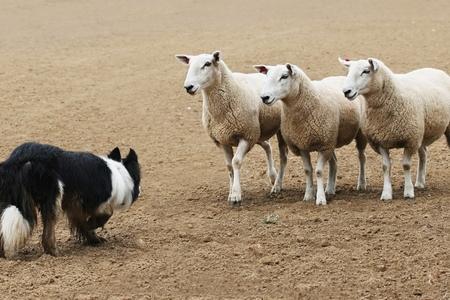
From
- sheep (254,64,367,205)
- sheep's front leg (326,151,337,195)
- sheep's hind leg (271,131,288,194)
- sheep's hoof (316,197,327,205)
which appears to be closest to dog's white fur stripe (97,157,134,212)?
sheep (254,64,367,205)

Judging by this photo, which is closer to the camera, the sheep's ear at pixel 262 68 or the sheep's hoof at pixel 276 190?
the sheep's ear at pixel 262 68

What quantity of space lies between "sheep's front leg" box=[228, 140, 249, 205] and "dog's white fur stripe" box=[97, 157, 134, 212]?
1.92 metres

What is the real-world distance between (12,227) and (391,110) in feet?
15.4

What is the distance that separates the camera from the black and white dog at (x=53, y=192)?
8.57m

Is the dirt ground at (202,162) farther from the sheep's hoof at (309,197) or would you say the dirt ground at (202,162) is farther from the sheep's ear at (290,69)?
the sheep's ear at (290,69)

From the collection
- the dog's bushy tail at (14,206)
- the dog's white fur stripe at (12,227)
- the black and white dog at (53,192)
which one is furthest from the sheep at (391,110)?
the dog's white fur stripe at (12,227)

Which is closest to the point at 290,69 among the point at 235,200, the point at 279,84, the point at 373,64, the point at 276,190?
the point at 279,84

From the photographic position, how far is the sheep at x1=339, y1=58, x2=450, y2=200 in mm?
10594

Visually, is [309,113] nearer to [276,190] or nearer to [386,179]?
[386,179]

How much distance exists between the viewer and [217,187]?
40.9ft

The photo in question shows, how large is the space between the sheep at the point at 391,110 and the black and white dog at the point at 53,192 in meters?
3.04

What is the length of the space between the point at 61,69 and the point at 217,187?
1017cm

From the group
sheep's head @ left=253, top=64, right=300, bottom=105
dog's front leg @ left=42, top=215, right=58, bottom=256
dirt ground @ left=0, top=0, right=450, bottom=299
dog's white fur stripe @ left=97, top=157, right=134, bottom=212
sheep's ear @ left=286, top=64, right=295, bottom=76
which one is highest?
sheep's ear @ left=286, top=64, right=295, bottom=76

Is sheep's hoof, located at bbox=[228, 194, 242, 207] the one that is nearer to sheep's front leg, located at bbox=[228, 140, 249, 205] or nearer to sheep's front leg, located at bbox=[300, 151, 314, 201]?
sheep's front leg, located at bbox=[228, 140, 249, 205]
